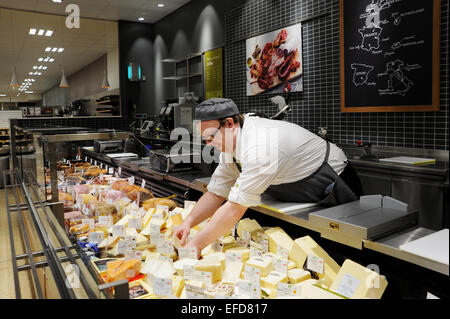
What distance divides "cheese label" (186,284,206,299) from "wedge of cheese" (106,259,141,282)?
35 centimetres

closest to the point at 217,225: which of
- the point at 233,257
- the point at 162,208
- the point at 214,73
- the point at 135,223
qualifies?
the point at 233,257

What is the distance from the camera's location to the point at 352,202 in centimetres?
176

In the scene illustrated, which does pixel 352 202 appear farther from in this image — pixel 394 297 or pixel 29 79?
pixel 29 79

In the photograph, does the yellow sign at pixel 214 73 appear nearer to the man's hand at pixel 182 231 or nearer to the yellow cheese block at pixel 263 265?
the man's hand at pixel 182 231

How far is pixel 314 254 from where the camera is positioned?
1.49 m

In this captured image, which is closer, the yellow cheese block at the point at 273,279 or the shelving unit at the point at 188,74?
the yellow cheese block at the point at 273,279

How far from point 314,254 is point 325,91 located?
3.17 metres

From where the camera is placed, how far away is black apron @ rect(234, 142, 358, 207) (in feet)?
5.90

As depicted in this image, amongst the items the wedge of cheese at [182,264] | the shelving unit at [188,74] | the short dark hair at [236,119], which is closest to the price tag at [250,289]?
the wedge of cheese at [182,264]

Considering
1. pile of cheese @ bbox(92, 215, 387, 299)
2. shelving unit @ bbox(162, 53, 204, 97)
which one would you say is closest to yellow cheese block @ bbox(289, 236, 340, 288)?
pile of cheese @ bbox(92, 215, 387, 299)

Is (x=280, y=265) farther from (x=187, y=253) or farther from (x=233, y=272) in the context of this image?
(x=187, y=253)

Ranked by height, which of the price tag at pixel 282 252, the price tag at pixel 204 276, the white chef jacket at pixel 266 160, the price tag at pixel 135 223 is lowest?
the price tag at pixel 204 276

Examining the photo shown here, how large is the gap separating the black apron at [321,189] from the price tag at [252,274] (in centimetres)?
59

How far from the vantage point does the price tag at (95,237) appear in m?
1.94
